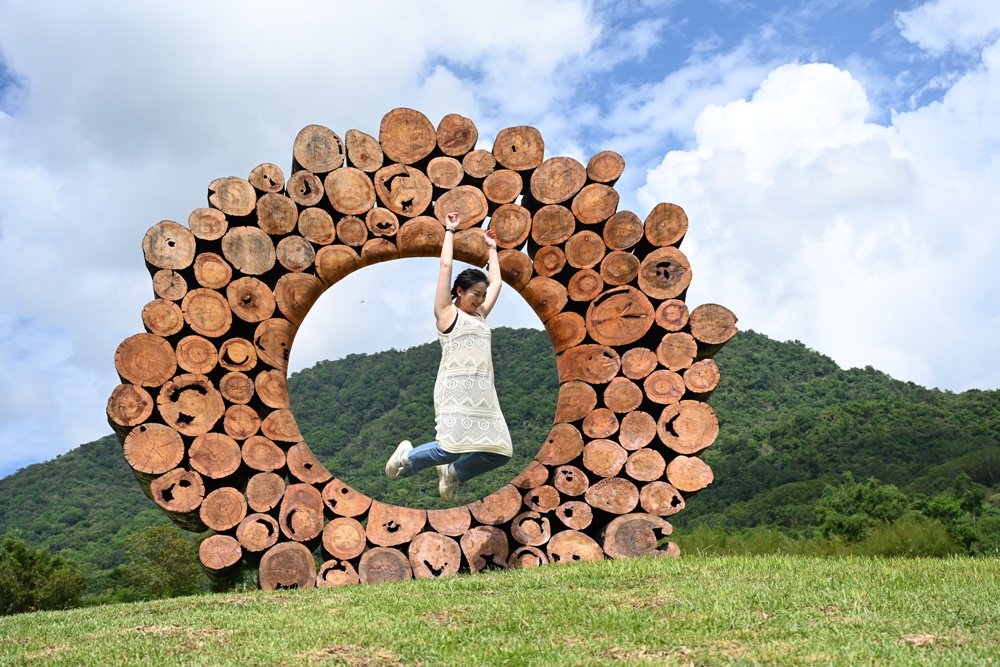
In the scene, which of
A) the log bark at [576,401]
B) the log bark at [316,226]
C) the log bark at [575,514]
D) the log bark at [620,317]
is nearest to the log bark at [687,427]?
the log bark at [576,401]

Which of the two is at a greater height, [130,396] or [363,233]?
[363,233]

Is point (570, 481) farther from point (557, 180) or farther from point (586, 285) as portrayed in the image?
point (557, 180)

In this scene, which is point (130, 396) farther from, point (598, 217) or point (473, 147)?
point (598, 217)

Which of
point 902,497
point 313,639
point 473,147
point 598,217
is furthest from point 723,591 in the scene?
point 902,497

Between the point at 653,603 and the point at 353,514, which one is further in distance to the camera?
the point at 353,514

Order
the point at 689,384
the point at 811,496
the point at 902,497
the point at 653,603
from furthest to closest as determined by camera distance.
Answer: the point at 811,496, the point at 902,497, the point at 689,384, the point at 653,603

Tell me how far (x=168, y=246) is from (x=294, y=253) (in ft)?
3.24

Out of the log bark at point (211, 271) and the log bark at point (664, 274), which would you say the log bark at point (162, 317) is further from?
the log bark at point (664, 274)

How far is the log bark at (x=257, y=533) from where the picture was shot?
686cm

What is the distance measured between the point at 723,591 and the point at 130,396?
4.57m

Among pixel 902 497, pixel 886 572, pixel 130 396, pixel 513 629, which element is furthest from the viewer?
pixel 902 497

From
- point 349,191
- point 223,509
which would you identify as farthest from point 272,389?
point 349,191

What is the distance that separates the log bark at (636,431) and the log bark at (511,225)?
1.79 meters

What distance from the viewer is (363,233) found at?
24.9 feet
